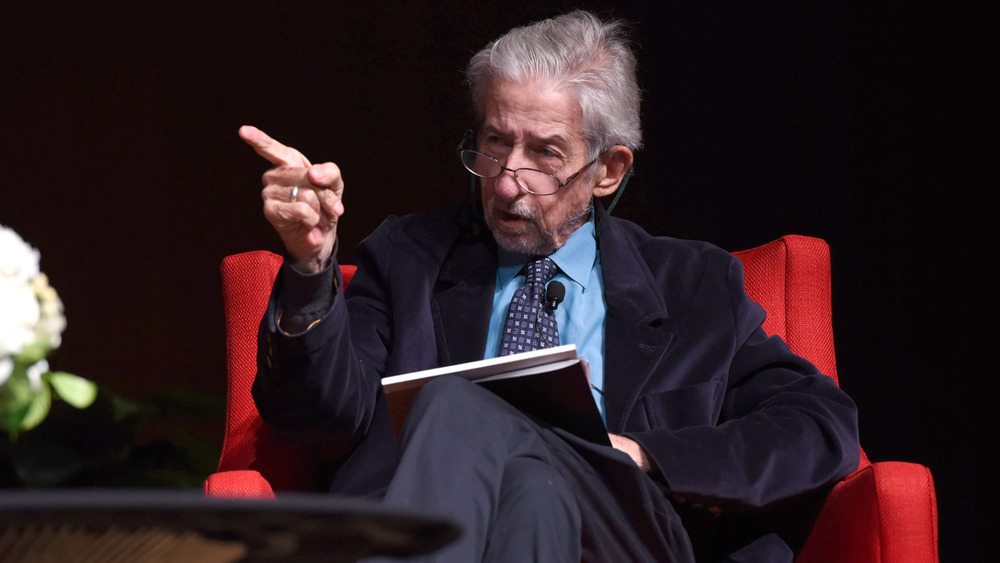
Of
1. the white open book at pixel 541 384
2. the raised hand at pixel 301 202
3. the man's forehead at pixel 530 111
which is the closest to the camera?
the white open book at pixel 541 384

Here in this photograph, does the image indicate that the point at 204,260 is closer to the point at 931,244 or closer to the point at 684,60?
the point at 684,60

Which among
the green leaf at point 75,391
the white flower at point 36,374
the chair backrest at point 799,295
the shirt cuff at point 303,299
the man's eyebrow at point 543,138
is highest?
the man's eyebrow at point 543,138

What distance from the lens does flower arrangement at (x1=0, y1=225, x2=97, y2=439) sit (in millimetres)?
706

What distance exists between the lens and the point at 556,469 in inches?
47.9

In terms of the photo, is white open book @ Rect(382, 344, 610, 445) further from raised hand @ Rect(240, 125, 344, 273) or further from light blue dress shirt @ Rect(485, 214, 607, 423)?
light blue dress shirt @ Rect(485, 214, 607, 423)

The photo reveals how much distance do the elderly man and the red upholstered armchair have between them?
7 centimetres

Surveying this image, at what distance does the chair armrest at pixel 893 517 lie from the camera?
140 centimetres

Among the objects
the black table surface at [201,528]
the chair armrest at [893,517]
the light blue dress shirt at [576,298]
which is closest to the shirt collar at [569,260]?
the light blue dress shirt at [576,298]

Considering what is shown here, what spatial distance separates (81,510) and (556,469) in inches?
31.8

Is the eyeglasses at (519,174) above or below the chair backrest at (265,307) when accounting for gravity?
above

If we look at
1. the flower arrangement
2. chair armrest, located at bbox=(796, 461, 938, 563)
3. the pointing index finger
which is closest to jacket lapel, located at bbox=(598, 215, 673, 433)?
chair armrest, located at bbox=(796, 461, 938, 563)

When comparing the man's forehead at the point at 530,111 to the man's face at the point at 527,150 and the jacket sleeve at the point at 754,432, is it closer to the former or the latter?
the man's face at the point at 527,150

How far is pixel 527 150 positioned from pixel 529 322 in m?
0.29

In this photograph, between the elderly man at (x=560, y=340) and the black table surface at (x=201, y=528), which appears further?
the elderly man at (x=560, y=340)
